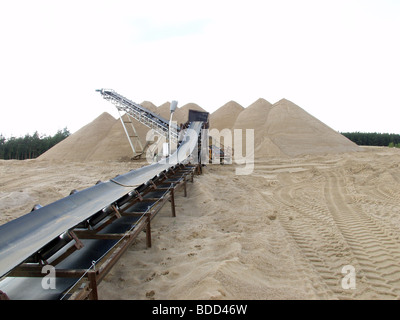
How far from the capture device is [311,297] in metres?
2.52

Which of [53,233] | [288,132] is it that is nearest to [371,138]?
[288,132]

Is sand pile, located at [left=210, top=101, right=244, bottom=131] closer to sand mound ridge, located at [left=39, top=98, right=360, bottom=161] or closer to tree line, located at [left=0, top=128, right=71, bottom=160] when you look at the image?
sand mound ridge, located at [left=39, top=98, right=360, bottom=161]

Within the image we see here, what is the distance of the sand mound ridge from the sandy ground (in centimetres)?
1234

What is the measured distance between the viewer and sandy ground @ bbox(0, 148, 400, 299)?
2.73 meters

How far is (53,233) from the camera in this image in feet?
8.61

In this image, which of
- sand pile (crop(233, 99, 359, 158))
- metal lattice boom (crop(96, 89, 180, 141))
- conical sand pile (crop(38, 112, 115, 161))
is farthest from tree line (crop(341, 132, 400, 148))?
conical sand pile (crop(38, 112, 115, 161))

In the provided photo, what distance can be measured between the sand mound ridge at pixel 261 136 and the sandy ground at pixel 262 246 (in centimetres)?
1234

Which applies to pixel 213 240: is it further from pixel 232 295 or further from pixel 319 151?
pixel 319 151

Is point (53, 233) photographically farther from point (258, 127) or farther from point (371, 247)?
point (258, 127)

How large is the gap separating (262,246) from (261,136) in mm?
19862
